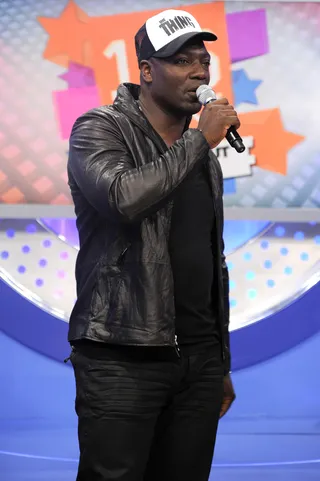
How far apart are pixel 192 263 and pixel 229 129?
0.94 ft

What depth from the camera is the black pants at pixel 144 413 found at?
149 centimetres

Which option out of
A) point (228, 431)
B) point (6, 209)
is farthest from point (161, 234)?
point (228, 431)

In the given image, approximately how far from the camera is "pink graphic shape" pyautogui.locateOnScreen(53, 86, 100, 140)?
304cm

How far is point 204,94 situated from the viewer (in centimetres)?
155

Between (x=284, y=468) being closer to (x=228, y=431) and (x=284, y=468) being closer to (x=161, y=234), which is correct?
(x=228, y=431)

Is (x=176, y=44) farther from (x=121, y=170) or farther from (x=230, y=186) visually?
(x=230, y=186)

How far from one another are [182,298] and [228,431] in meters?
1.66

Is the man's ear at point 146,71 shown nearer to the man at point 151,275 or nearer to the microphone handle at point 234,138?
the man at point 151,275

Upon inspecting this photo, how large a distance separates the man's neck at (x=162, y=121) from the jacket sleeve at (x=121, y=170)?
0.12m

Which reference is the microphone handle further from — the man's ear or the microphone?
the man's ear

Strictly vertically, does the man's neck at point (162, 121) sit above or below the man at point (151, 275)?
above

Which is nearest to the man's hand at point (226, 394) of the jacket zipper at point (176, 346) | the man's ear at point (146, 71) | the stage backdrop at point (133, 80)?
the jacket zipper at point (176, 346)

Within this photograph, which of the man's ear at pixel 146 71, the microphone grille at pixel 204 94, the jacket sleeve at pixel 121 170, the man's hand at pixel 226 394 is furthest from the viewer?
the man's hand at pixel 226 394

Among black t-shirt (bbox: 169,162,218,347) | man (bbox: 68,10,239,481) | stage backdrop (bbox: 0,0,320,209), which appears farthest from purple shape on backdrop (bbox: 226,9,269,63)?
black t-shirt (bbox: 169,162,218,347)
